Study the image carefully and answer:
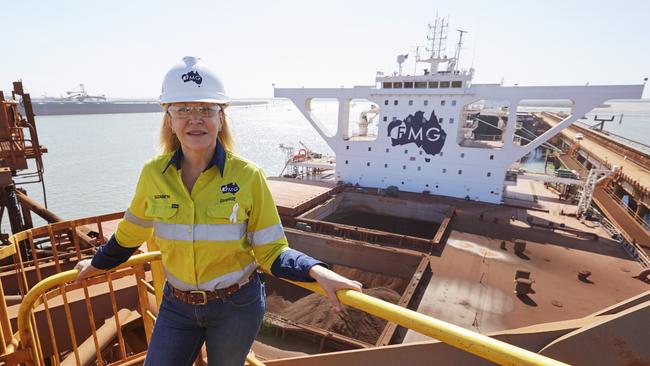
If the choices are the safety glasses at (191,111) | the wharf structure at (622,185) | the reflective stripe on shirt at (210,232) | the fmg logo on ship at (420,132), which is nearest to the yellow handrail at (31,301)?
the reflective stripe on shirt at (210,232)

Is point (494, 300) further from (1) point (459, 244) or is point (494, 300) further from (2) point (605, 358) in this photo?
(2) point (605, 358)

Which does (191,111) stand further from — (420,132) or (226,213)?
(420,132)

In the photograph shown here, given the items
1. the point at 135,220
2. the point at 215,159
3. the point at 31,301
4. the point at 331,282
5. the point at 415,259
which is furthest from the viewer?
the point at 415,259

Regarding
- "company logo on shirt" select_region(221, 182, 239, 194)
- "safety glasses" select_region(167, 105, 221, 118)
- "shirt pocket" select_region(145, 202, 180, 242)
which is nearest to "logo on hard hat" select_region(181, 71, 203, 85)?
"safety glasses" select_region(167, 105, 221, 118)

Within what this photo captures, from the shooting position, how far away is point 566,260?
38.6ft

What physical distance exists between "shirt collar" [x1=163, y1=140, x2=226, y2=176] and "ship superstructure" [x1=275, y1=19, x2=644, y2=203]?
58.5 feet

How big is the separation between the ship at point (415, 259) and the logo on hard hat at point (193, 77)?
1.38m

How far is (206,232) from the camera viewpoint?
1896mm

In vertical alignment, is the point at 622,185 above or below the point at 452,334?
below

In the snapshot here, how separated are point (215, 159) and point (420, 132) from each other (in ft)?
59.6

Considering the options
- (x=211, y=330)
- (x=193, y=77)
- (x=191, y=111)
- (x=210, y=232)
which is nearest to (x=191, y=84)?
(x=193, y=77)

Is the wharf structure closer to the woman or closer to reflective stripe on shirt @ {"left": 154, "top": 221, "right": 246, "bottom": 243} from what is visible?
the woman

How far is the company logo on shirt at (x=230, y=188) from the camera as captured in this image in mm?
1937

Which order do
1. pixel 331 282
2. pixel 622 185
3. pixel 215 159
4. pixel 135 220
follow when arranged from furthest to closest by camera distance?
pixel 622 185 < pixel 135 220 < pixel 215 159 < pixel 331 282
